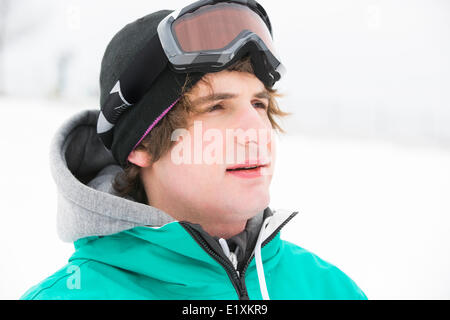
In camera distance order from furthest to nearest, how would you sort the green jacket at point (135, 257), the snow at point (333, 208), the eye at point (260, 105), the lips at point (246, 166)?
the snow at point (333, 208) → the eye at point (260, 105) → the lips at point (246, 166) → the green jacket at point (135, 257)

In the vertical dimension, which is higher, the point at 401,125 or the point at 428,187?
the point at 401,125

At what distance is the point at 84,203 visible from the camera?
3.29 ft

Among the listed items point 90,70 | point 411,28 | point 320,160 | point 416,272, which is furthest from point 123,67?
point 411,28

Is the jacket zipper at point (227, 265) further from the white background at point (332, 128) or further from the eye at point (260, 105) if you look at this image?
the white background at point (332, 128)

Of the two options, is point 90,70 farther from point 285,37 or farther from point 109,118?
point 109,118

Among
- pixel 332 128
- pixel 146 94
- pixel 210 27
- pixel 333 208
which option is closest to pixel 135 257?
pixel 146 94

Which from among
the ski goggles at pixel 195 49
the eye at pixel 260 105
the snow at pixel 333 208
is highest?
the ski goggles at pixel 195 49

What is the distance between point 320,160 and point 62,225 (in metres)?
3.80

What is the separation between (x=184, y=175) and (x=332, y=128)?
16.2 feet

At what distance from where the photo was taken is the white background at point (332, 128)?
9.01ft

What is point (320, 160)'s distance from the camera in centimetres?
445

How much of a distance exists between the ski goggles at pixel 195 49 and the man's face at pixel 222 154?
6cm

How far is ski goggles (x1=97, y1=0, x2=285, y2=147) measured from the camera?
3.51 ft

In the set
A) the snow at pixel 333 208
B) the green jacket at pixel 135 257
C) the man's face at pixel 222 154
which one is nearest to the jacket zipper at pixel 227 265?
the green jacket at pixel 135 257
